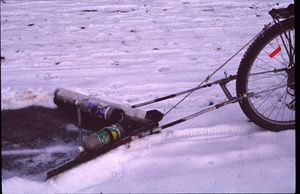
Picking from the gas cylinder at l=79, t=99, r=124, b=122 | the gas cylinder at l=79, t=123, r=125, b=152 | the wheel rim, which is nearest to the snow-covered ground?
the gas cylinder at l=79, t=123, r=125, b=152

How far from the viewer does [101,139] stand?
268 centimetres

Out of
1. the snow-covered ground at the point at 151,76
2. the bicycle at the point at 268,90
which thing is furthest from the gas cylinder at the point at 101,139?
the bicycle at the point at 268,90

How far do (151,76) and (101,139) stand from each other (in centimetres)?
145

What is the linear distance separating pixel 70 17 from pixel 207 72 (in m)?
3.04

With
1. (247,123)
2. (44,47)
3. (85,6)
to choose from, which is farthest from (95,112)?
(85,6)

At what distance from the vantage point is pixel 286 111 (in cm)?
300

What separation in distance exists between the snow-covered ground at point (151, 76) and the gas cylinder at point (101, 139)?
0.37ft

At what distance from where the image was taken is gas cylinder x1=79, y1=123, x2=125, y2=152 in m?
2.65

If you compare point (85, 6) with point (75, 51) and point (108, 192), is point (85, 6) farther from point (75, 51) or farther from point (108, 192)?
point (108, 192)

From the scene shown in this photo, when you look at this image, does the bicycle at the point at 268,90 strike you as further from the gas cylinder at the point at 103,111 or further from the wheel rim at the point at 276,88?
the gas cylinder at the point at 103,111

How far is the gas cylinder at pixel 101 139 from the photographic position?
104 inches

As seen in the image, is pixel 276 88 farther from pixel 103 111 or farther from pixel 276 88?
pixel 103 111

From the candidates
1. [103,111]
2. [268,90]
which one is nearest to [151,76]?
[103,111]

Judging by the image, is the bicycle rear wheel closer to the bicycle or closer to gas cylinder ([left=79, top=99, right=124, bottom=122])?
the bicycle
